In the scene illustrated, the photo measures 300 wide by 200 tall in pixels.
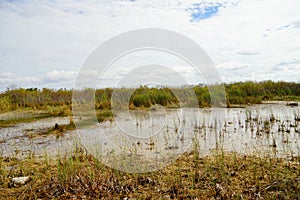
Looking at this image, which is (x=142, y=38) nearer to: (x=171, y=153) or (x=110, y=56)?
(x=110, y=56)

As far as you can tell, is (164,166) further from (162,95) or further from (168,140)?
(162,95)

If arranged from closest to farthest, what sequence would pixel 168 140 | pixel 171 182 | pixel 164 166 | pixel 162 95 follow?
1. pixel 171 182
2. pixel 164 166
3. pixel 168 140
4. pixel 162 95

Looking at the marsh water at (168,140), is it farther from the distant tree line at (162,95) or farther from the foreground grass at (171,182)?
the distant tree line at (162,95)

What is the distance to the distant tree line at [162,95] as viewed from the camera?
13.7 meters

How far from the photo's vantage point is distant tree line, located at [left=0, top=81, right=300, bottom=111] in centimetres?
1370

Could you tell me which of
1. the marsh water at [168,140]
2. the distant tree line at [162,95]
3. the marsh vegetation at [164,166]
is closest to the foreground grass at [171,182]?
the marsh vegetation at [164,166]

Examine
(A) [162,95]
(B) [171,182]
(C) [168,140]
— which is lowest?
(B) [171,182]

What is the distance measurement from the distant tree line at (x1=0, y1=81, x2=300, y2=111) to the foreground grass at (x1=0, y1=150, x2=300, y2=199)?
7974 mm

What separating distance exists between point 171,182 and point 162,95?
10772 millimetres

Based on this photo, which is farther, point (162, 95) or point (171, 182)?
point (162, 95)

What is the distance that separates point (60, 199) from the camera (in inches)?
121

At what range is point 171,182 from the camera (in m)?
3.30

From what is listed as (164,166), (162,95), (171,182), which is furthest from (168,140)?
(162,95)

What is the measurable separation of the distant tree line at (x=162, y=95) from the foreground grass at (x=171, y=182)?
7974 millimetres
